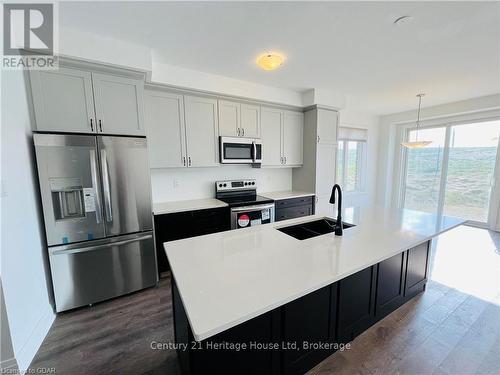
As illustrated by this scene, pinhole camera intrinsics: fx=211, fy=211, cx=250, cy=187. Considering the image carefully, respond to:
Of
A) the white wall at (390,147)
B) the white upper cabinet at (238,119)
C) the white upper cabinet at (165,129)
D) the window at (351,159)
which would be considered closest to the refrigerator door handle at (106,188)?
the white upper cabinet at (165,129)

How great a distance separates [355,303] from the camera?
1.64 meters

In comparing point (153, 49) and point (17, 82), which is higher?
point (153, 49)

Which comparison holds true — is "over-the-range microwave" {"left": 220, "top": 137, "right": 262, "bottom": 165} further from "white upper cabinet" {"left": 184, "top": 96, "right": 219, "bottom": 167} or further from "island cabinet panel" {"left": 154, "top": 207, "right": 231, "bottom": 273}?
"island cabinet panel" {"left": 154, "top": 207, "right": 231, "bottom": 273}

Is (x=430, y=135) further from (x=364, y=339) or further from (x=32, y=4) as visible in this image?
(x=32, y=4)

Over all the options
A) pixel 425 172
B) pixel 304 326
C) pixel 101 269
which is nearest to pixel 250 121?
pixel 101 269

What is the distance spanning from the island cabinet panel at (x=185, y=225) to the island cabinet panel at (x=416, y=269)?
2.11 meters

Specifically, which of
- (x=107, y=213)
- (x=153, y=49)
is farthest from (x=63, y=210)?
(x=153, y=49)

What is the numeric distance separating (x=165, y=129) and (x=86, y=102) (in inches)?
34.6

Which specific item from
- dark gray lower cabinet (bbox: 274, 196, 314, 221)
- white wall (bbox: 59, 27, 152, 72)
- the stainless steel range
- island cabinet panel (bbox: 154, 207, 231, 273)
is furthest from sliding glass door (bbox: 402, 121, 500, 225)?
white wall (bbox: 59, 27, 152, 72)

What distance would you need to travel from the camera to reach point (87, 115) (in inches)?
82.4

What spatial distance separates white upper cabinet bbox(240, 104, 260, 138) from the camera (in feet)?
10.9

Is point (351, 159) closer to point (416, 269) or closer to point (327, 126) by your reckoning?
point (327, 126)

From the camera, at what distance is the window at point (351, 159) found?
5.07 metres

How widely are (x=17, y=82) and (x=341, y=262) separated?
289 cm
